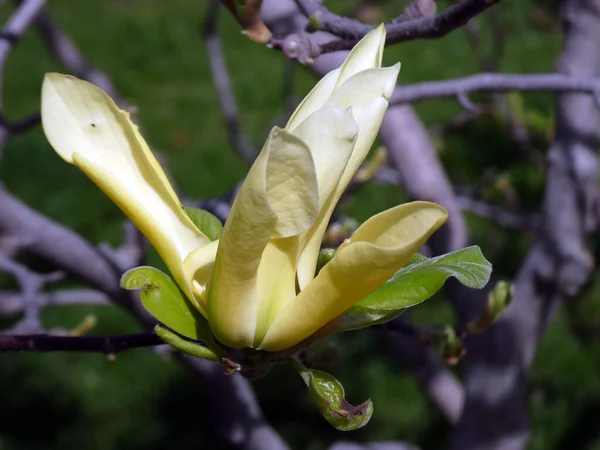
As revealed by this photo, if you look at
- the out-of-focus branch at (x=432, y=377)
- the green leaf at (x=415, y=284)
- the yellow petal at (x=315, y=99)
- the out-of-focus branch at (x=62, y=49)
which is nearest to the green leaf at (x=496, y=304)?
the green leaf at (x=415, y=284)

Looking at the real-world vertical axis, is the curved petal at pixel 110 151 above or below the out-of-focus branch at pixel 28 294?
above

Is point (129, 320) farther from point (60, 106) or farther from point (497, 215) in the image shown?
point (60, 106)

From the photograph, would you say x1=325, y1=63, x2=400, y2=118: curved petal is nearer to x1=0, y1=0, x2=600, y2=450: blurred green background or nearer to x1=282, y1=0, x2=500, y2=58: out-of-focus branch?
x1=282, y1=0, x2=500, y2=58: out-of-focus branch

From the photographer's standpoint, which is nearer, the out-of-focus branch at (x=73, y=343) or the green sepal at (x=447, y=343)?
the out-of-focus branch at (x=73, y=343)

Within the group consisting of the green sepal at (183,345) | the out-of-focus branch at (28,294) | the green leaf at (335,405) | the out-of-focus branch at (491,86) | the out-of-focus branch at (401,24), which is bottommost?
the out-of-focus branch at (28,294)

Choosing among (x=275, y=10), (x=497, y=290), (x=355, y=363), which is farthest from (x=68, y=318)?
(x=497, y=290)

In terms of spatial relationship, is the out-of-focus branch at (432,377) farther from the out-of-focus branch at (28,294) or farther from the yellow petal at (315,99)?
the yellow petal at (315,99)
